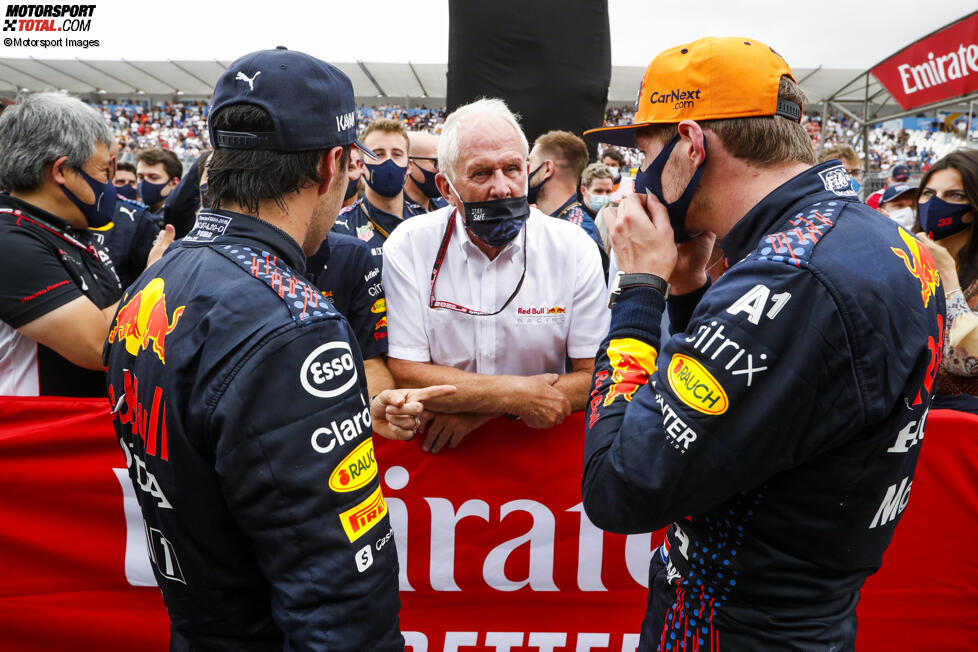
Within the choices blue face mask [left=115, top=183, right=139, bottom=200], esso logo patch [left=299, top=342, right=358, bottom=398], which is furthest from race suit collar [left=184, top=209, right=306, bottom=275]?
blue face mask [left=115, top=183, right=139, bottom=200]

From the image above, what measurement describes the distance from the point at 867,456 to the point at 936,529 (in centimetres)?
166

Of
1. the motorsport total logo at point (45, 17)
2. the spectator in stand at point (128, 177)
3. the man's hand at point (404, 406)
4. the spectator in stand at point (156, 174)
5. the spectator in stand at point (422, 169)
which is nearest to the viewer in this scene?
the man's hand at point (404, 406)

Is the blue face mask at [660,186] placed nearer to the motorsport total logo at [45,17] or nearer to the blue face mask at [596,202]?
the blue face mask at [596,202]

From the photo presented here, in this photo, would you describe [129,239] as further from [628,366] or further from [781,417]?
A: [781,417]

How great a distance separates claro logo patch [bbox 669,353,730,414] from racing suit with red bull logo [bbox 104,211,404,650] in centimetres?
61

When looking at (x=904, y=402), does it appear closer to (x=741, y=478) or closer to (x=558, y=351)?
(x=741, y=478)

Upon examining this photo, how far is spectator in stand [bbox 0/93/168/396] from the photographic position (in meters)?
2.50

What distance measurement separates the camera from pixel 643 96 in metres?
1.61

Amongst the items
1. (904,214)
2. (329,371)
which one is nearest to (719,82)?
(329,371)

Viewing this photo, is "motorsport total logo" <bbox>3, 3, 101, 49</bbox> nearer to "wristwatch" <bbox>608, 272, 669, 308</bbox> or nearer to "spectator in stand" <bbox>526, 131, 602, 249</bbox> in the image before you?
"spectator in stand" <bbox>526, 131, 602, 249</bbox>

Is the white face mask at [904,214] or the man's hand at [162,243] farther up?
the white face mask at [904,214]

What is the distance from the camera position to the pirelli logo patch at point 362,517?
1.27 m

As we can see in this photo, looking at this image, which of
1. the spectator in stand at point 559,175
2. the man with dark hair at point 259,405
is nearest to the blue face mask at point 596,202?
the spectator in stand at point 559,175

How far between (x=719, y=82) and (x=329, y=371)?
1.04 m
